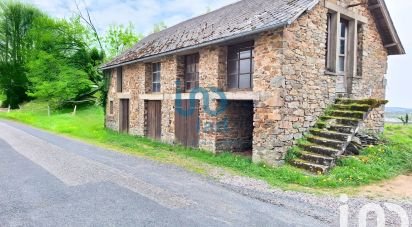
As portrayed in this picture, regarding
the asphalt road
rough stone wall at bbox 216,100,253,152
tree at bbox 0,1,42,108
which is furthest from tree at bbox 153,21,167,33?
the asphalt road

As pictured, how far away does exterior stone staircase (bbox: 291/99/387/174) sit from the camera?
25.6 ft

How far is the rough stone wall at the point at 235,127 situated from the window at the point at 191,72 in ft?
6.25

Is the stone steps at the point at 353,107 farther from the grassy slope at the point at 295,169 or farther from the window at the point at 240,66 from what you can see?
the window at the point at 240,66

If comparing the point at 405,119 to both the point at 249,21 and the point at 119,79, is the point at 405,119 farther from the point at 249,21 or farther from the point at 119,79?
the point at 119,79

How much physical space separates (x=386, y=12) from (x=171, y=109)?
974cm

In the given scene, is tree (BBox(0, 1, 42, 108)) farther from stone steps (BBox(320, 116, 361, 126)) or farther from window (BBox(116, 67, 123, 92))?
stone steps (BBox(320, 116, 361, 126))

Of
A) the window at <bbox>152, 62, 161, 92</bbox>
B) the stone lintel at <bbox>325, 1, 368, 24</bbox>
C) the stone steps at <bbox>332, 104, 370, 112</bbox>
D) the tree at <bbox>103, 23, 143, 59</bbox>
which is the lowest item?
the stone steps at <bbox>332, 104, 370, 112</bbox>

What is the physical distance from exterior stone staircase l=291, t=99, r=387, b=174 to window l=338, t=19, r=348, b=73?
1505mm

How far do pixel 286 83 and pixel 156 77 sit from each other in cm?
749

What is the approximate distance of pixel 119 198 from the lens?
18.1ft

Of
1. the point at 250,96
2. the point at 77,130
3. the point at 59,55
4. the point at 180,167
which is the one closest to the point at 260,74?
the point at 250,96

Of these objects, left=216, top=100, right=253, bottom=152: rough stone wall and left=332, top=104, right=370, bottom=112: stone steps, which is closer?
left=332, top=104, right=370, bottom=112: stone steps

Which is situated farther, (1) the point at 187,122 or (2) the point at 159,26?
(2) the point at 159,26

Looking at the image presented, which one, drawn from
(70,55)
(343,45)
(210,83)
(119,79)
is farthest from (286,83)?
(70,55)
